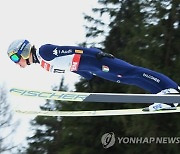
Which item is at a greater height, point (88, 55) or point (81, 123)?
point (88, 55)

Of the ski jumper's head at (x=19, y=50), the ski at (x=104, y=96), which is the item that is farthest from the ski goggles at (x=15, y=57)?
the ski at (x=104, y=96)

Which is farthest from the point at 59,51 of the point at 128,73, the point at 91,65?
the point at 128,73

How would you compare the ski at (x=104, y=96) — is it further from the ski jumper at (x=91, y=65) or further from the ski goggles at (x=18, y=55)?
the ski goggles at (x=18, y=55)

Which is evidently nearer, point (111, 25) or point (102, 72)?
point (102, 72)

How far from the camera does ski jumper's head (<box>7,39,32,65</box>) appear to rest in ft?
19.8

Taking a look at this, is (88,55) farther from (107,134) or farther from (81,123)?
(81,123)

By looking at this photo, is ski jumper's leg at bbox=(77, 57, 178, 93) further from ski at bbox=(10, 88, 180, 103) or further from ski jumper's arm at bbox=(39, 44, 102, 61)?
ski at bbox=(10, 88, 180, 103)

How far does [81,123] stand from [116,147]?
1.29 m

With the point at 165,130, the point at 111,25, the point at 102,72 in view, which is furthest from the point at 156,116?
the point at 102,72

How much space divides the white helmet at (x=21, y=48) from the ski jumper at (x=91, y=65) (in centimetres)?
20

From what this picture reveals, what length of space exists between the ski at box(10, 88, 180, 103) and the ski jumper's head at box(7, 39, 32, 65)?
0.62m

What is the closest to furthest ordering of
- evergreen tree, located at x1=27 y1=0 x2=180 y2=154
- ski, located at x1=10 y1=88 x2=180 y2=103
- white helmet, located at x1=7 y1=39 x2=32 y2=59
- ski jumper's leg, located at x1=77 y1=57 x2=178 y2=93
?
ski, located at x1=10 y1=88 x2=180 y2=103, ski jumper's leg, located at x1=77 y1=57 x2=178 y2=93, white helmet, located at x1=7 y1=39 x2=32 y2=59, evergreen tree, located at x1=27 y1=0 x2=180 y2=154

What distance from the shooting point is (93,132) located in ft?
38.8

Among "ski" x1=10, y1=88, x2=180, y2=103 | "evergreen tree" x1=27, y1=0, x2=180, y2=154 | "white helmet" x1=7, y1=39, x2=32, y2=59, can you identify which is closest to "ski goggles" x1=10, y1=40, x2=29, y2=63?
"white helmet" x1=7, y1=39, x2=32, y2=59
